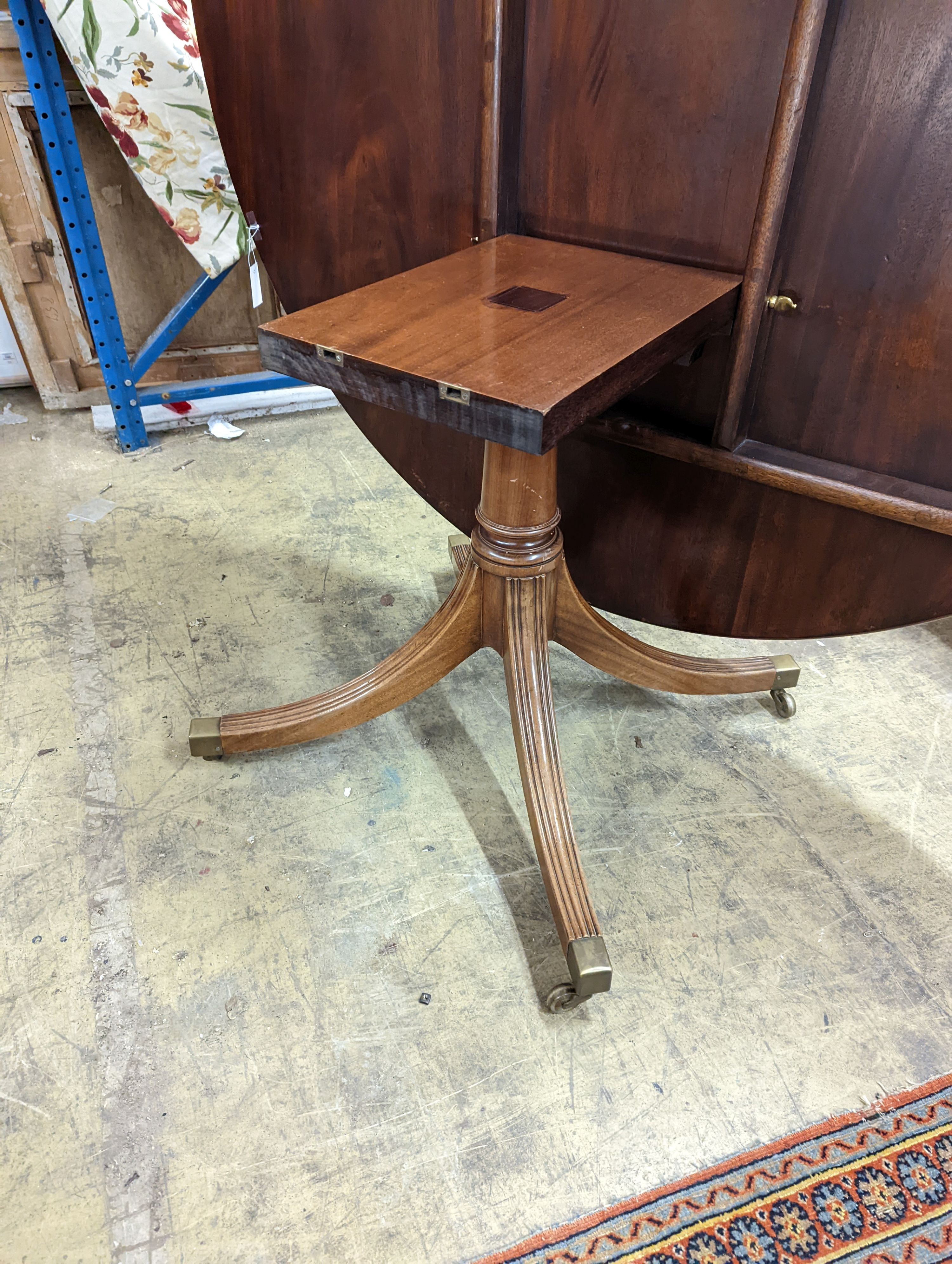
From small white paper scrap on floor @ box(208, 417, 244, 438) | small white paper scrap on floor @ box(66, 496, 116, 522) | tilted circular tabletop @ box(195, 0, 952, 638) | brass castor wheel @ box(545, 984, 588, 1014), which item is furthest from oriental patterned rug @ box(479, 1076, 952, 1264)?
small white paper scrap on floor @ box(208, 417, 244, 438)

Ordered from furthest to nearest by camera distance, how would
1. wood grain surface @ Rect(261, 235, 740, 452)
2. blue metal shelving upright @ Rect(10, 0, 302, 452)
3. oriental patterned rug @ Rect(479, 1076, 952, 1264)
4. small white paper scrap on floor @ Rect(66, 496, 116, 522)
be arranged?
small white paper scrap on floor @ Rect(66, 496, 116, 522) < blue metal shelving upright @ Rect(10, 0, 302, 452) < oriental patterned rug @ Rect(479, 1076, 952, 1264) < wood grain surface @ Rect(261, 235, 740, 452)

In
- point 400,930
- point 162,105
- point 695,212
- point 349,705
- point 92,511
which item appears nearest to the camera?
point 695,212

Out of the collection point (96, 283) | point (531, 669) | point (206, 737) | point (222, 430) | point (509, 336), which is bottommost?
point (222, 430)

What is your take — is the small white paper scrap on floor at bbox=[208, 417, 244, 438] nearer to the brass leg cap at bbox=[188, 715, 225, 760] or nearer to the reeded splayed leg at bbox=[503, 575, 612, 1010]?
the brass leg cap at bbox=[188, 715, 225, 760]

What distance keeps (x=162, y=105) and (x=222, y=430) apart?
80 cm

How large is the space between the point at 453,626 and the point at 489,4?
0.80 meters

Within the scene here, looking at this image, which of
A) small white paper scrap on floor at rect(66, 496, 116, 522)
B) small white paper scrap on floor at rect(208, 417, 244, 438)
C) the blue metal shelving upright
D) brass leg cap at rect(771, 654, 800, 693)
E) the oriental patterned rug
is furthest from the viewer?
small white paper scrap on floor at rect(208, 417, 244, 438)

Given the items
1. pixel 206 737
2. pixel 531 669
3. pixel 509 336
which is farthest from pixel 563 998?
pixel 509 336

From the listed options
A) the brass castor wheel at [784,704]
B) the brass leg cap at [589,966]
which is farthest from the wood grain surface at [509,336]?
the brass castor wheel at [784,704]

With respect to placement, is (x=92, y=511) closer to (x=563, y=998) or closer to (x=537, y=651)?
(x=537, y=651)

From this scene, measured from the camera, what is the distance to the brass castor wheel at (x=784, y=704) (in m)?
1.53

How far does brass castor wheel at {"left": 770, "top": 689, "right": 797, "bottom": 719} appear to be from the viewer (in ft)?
5.01

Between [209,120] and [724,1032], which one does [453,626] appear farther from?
[209,120]

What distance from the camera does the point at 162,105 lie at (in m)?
1.79
